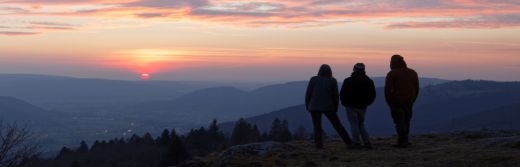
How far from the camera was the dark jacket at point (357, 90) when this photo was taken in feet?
56.5

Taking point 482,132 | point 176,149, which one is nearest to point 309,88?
point 482,132

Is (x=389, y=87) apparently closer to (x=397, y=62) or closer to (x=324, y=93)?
(x=397, y=62)

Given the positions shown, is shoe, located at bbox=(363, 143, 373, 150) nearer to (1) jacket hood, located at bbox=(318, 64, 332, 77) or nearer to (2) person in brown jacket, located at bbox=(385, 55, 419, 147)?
(2) person in brown jacket, located at bbox=(385, 55, 419, 147)

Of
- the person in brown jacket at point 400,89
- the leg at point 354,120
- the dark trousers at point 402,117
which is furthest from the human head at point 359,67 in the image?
the dark trousers at point 402,117

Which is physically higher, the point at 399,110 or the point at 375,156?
the point at 399,110

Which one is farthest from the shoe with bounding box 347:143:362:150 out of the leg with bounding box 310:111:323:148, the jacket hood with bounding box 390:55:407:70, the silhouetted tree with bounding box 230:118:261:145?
the silhouetted tree with bounding box 230:118:261:145

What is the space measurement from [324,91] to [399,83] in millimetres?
1893

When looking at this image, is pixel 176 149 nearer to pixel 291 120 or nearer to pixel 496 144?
pixel 496 144

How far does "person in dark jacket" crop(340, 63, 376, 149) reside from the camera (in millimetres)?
17250

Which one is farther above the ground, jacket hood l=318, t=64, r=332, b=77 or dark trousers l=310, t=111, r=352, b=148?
jacket hood l=318, t=64, r=332, b=77

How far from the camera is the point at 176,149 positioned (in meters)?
50.6

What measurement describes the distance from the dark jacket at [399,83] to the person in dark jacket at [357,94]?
1.47ft

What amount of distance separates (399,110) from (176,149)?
3494cm

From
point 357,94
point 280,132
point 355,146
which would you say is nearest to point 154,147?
point 280,132
